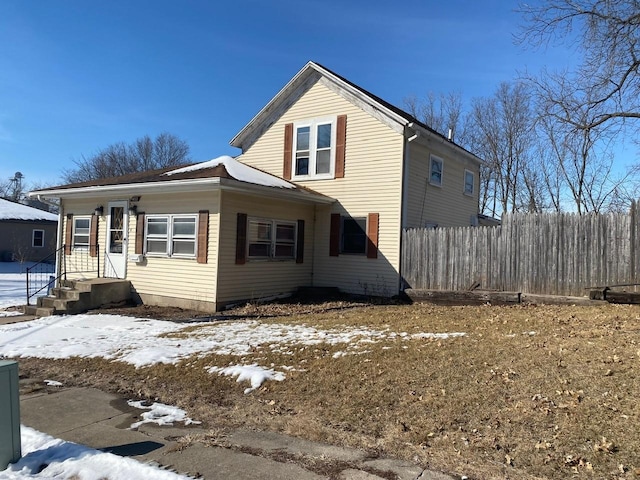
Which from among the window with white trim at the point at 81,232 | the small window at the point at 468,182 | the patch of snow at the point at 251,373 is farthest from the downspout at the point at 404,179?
the window with white trim at the point at 81,232

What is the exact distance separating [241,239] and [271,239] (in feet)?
4.43

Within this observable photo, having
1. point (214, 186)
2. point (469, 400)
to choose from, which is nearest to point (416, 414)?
point (469, 400)

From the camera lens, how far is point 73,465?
13.2 feet

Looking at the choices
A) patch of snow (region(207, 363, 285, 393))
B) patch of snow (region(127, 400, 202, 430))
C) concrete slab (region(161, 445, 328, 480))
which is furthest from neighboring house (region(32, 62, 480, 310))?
concrete slab (region(161, 445, 328, 480))

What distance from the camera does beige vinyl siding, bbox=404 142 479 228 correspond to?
14.6m

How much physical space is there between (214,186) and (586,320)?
8.48 metres

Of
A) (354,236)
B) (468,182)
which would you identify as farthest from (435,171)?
(354,236)

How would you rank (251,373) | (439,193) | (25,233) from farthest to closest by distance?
(25,233), (439,193), (251,373)

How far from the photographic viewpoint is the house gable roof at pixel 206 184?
39.2ft

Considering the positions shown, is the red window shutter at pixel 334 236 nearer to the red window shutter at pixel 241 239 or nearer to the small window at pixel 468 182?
the red window shutter at pixel 241 239

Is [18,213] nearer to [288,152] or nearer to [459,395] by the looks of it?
[288,152]

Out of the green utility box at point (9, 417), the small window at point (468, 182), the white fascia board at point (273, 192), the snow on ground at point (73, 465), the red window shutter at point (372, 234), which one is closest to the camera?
the snow on ground at point (73, 465)

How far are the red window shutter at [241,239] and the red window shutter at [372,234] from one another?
152 inches

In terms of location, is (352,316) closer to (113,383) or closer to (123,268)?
(113,383)
